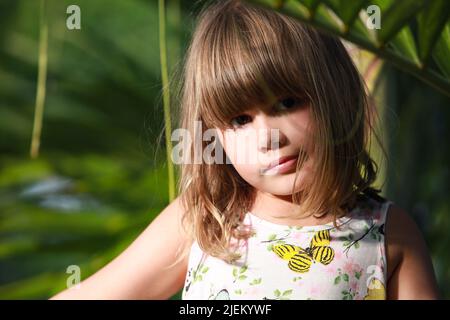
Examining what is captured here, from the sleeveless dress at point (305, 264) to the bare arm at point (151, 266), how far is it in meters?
0.04

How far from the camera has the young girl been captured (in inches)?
27.5

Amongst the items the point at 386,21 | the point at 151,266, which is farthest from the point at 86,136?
the point at 386,21

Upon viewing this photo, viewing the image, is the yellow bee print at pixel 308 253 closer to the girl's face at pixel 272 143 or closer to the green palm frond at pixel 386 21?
the girl's face at pixel 272 143

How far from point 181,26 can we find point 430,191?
19.0 inches

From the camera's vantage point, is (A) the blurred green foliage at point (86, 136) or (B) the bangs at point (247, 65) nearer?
(B) the bangs at point (247, 65)

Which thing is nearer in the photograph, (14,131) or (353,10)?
(353,10)

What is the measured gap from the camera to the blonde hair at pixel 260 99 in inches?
27.5

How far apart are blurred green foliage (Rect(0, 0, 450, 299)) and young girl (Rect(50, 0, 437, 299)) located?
0.10 meters

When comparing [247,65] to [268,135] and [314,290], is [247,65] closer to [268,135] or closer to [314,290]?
[268,135]

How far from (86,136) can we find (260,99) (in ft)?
0.92

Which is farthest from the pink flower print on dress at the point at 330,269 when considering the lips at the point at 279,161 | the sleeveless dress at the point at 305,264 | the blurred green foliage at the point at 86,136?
the blurred green foliage at the point at 86,136
